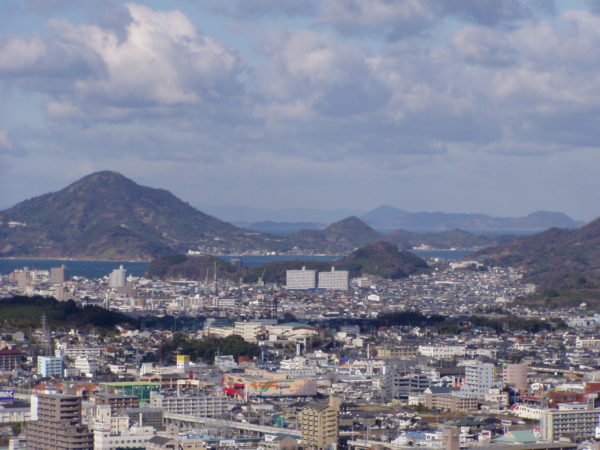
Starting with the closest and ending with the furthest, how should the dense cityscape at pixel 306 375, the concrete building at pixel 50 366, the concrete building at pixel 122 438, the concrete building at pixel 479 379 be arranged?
the concrete building at pixel 122 438
the dense cityscape at pixel 306 375
the concrete building at pixel 479 379
the concrete building at pixel 50 366

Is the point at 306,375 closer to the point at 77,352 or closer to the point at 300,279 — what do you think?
the point at 77,352

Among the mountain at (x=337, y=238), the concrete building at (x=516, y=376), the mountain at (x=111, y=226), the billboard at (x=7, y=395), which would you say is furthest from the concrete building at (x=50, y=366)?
the mountain at (x=337, y=238)

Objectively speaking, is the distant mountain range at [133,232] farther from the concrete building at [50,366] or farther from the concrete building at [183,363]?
the concrete building at [50,366]

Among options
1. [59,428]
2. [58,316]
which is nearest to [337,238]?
[58,316]

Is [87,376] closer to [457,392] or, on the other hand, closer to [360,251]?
[457,392]

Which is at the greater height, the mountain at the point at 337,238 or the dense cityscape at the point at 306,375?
the mountain at the point at 337,238

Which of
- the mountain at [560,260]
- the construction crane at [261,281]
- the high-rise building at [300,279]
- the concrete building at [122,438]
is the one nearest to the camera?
the concrete building at [122,438]

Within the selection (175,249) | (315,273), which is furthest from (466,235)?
(315,273)

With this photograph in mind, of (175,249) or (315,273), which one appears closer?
(315,273)
